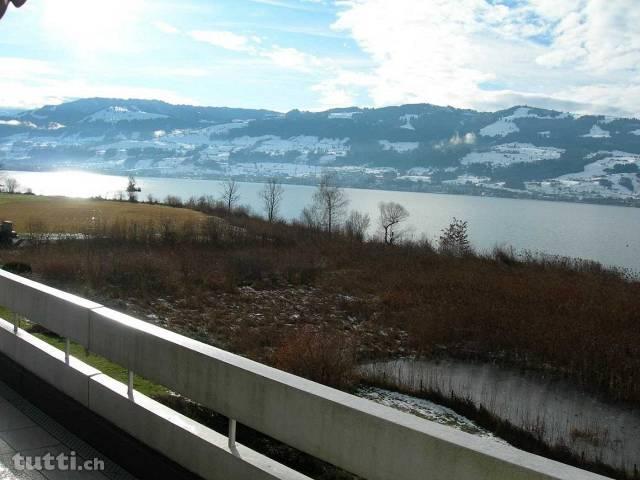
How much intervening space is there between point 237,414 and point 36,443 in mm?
1747

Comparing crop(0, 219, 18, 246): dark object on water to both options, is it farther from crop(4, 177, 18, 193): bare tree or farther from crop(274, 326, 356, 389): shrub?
crop(4, 177, 18, 193): bare tree

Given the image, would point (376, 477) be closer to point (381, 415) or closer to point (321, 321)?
point (381, 415)

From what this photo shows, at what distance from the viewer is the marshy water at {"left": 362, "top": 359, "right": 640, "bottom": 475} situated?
10.4 metres

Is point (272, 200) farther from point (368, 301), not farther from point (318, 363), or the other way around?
point (318, 363)

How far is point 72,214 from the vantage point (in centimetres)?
A: 5228

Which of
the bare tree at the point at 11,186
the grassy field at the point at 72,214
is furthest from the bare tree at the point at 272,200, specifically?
the bare tree at the point at 11,186

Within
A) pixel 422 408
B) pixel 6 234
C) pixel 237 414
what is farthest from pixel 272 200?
pixel 237 414

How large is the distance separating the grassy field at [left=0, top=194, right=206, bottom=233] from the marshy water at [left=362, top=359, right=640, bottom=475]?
28.4 meters

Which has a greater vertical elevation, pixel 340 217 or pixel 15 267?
pixel 15 267

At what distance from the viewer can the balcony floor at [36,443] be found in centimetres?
386

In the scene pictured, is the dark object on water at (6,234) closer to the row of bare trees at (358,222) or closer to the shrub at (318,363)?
the shrub at (318,363)

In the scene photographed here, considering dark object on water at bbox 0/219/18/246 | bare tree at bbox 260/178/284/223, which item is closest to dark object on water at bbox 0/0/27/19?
dark object on water at bbox 0/219/18/246

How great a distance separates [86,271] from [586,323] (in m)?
15.2

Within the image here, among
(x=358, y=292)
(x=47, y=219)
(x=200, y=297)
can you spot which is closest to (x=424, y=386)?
(x=200, y=297)
